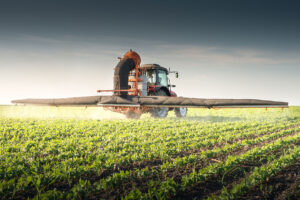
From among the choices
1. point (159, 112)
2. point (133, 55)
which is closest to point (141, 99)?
point (159, 112)

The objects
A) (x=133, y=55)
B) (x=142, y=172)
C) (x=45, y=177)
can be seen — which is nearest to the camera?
(x=45, y=177)

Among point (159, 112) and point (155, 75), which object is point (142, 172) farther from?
Result: point (155, 75)

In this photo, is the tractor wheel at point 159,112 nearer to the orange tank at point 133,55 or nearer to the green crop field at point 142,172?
the orange tank at point 133,55

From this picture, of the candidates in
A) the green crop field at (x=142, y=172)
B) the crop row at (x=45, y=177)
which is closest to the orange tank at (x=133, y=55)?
the green crop field at (x=142, y=172)

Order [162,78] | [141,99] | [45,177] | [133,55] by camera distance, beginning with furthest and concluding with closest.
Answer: [162,78] < [133,55] < [141,99] < [45,177]

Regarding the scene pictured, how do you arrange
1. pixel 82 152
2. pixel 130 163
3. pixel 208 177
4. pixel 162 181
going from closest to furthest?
1. pixel 162 181
2. pixel 208 177
3. pixel 130 163
4. pixel 82 152

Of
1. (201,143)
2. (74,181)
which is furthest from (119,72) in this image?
(74,181)

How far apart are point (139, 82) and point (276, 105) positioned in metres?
6.94

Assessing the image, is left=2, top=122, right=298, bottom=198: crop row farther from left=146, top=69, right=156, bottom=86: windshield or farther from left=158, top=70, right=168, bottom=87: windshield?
left=158, top=70, right=168, bottom=87: windshield

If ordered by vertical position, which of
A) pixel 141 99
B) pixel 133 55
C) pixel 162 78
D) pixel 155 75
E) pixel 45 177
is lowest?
pixel 45 177

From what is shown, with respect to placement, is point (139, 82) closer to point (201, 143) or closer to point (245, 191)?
point (201, 143)

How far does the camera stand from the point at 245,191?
11.8 ft

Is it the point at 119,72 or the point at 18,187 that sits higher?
the point at 119,72

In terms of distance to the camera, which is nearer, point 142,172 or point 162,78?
point 142,172
